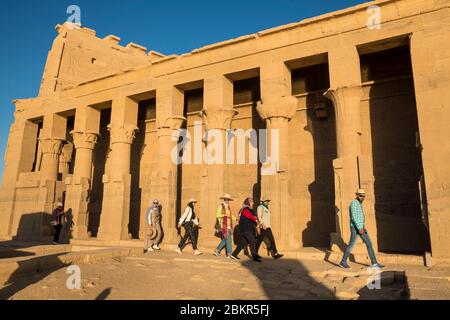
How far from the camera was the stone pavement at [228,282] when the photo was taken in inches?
197

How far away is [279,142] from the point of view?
33.4 feet

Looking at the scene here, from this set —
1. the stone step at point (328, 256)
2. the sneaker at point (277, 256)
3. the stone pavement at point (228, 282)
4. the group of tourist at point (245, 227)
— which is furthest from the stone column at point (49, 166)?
the sneaker at point (277, 256)

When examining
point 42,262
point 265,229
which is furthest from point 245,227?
point 42,262

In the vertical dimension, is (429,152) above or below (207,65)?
below

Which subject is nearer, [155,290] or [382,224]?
[155,290]

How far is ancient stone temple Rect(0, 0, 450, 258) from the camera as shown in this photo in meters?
8.59

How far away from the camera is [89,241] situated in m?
12.4

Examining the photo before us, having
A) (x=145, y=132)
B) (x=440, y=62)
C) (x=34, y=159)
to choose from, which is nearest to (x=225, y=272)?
(x=440, y=62)

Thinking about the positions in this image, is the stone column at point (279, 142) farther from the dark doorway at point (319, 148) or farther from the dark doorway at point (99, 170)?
the dark doorway at point (99, 170)

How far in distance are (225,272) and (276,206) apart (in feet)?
11.3

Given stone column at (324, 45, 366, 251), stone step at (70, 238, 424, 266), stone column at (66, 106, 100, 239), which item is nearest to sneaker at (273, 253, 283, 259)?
stone step at (70, 238, 424, 266)

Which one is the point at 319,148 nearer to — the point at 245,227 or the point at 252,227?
the point at 252,227
